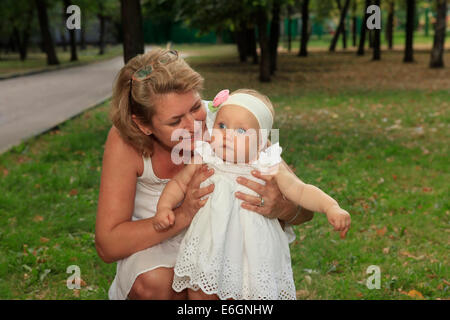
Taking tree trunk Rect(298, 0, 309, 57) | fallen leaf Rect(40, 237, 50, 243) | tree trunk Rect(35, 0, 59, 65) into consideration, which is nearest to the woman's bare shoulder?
fallen leaf Rect(40, 237, 50, 243)

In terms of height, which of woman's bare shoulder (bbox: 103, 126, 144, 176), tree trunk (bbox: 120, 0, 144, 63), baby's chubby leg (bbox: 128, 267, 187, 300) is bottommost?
baby's chubby leg (bbox: 128, 267, 187, 300)

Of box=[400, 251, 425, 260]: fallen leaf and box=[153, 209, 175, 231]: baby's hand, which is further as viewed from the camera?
box=[400, 251, 425, 260]: fallen leaf

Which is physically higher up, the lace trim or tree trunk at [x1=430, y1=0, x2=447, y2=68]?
tree trunk at [x1=430, y1=0, x2=447, y2=68]

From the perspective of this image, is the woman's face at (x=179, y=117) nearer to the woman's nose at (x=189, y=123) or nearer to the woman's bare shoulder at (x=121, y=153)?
the woman's nose at (x=189, y=123)

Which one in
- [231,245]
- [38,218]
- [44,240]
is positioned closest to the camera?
[231,245]

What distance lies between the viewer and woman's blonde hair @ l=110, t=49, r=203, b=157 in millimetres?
2355

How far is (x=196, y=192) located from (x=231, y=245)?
276mm

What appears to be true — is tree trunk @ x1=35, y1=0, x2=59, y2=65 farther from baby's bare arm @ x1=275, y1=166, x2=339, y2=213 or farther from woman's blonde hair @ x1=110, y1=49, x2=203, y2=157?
baby's bare arm @ x1=275, y1=166, x2=339, y2=213

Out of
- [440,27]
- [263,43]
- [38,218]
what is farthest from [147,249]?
[440,27]

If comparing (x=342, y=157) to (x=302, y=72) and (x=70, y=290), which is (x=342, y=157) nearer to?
(x=70, y=290)

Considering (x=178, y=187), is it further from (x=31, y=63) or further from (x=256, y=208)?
(x=31, y=63)

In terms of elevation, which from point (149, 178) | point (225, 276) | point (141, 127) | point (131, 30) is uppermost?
point (131, 30)

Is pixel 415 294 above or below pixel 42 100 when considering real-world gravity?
below

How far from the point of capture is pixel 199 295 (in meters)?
2.46
